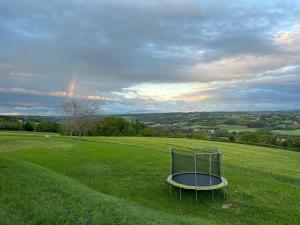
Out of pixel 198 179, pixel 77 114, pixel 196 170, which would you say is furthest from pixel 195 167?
pixel 77 114

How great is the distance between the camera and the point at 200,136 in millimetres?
51000

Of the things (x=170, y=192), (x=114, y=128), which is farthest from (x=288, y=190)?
(x=114, y=128)

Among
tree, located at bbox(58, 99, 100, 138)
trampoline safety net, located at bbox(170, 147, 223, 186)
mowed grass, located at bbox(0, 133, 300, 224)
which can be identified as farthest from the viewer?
tree, located at bbox(58, 99, 100, 138)

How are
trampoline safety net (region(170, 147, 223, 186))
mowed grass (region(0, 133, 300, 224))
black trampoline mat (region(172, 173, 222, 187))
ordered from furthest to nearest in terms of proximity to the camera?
trampoline safety net (region(170, 147, 223, 186)), black trampoline mat (region(172, 173, 222, 187)), mowed grass (region(0, 133, 300, 224))

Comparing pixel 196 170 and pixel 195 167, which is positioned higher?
pixel 195 167

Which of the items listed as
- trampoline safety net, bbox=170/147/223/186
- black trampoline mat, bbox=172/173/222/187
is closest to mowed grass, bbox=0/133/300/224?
black trampoline mat, bbox=172/173/222/187

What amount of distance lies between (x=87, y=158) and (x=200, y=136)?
118ft

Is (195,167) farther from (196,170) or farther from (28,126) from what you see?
(28,126)

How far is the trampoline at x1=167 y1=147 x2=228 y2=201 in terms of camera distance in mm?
10523

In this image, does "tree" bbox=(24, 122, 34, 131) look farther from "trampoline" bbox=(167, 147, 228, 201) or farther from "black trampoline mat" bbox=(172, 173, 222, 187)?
"black trampoline mat" bbox=(172, 173, 222, 187)

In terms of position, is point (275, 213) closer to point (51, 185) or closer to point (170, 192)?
point (170, 192)

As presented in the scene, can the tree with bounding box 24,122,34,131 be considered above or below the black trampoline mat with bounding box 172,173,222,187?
above

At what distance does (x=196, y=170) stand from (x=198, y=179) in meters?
0.78

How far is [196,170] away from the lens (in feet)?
38.4
